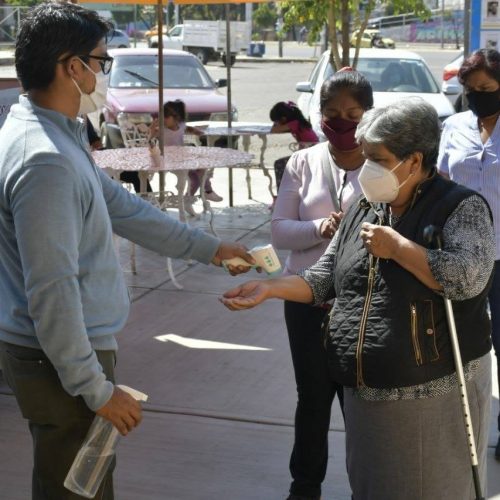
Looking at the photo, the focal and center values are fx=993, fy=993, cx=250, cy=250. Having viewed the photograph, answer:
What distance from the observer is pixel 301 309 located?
12.8 feet

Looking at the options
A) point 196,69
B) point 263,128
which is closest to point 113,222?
point 263,128

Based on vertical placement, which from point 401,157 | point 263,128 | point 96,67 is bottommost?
point 263,128

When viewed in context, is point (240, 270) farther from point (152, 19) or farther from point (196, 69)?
point (152, 19)

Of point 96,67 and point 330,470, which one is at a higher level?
point 96,67

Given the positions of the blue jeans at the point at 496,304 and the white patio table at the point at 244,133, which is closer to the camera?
the blue jeans at the point at 496,304

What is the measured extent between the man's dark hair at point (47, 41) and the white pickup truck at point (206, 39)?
34618 millimetres

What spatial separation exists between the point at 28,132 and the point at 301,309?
1.56 metres

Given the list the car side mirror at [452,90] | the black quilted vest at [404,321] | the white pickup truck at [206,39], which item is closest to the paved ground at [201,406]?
the black quilted vest at [404,321]

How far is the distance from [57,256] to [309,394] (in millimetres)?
1702

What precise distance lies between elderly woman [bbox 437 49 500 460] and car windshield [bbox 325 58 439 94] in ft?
32.2

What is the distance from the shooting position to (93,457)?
2.88 m

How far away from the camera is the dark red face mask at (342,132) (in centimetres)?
374

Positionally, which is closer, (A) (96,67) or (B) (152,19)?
(A) (96,67)

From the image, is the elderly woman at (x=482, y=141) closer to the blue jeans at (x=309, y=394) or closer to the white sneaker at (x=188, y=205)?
the blue jeans at (x=309, y=394)
